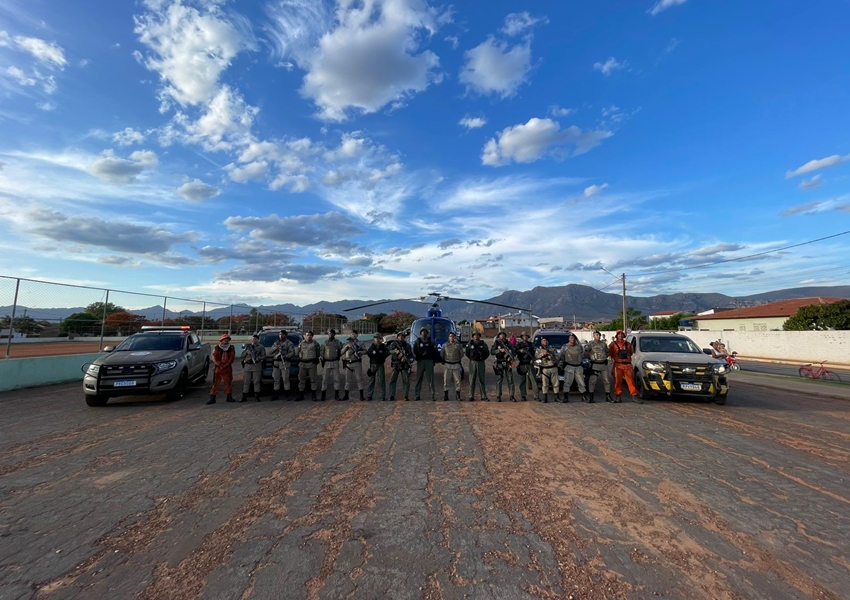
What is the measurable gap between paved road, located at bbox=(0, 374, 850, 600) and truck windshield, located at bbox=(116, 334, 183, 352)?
9.30 ft

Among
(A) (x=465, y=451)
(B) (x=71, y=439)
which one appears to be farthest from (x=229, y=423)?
(A) (x=465, y=451)

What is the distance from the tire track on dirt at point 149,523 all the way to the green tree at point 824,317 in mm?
43205

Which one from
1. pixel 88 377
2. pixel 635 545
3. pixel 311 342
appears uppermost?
pixel 311 342

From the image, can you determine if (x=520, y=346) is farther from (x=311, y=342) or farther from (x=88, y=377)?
(x=88, y=377)

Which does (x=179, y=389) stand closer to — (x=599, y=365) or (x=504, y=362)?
(x=504, y=362)

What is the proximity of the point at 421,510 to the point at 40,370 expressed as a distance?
43.0 ft

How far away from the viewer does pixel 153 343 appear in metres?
10.2

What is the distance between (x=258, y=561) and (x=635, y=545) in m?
2.82

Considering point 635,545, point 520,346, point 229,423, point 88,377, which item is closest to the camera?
point 635,545

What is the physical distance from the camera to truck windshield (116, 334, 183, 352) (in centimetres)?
999

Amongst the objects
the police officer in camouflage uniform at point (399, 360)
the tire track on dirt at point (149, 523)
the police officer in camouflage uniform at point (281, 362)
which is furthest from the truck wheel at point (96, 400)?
the police officer in camouflage uniform at point (399, 360)

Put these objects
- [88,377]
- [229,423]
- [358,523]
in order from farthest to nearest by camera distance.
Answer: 1. [88,377]
2. [229,423]
3. [358,523]

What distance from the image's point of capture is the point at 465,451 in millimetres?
5742

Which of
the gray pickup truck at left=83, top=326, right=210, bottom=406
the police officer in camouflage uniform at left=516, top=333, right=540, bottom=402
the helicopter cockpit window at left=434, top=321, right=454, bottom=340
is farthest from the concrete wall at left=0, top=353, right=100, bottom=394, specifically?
the police officer in camouflage uniform at left=516, top=333, right=540, bottom=402
